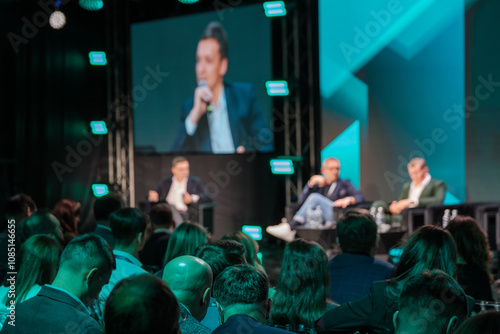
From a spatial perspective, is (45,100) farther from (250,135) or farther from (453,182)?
(453,182)

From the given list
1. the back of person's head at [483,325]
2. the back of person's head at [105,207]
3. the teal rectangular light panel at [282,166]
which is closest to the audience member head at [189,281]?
the back of person's head at [483,325]

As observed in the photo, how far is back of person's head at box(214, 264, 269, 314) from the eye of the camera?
174 cm

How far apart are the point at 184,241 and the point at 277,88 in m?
4.73

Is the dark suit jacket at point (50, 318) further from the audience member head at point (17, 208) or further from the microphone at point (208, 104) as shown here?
the microphone at point (208, 104)

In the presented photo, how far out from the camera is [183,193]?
327 inches

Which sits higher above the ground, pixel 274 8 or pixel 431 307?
pixel 274 8

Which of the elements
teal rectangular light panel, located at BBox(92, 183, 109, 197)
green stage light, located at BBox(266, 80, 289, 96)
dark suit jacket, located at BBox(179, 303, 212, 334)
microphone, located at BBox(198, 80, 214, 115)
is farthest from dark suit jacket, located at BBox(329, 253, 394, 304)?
teal rectangular light panel, located at BBox(92, 183, 109, 197)

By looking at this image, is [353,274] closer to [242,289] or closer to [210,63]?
[242,289]

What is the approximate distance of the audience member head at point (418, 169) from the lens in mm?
6773

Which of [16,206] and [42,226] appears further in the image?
[16,206]

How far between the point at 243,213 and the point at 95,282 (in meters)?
6.78

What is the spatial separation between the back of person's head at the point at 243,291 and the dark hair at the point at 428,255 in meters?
0.75

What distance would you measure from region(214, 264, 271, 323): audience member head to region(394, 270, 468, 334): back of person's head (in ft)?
1.32

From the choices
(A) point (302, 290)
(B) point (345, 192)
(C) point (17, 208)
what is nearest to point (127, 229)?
(A) point (302, 290)
